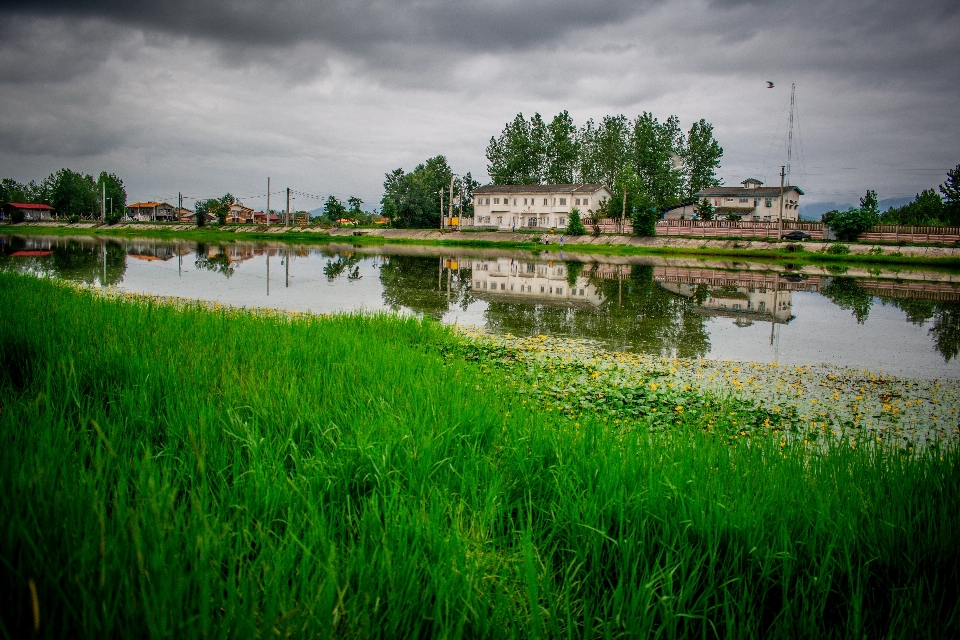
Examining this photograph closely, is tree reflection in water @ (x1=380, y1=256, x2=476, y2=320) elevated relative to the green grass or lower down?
elevated

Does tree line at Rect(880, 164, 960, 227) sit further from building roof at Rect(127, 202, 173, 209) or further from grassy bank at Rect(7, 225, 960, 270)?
building roof at Rect(127, 202, 173, 209)

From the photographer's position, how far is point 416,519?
2.46 meters

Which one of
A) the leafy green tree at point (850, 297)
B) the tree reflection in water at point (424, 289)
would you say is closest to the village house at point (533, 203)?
the tree reflection in water at point (424, 289)

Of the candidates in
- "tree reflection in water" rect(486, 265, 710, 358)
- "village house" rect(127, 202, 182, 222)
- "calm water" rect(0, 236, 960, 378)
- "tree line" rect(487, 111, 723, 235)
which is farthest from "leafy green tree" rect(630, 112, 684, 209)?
"village house" rect(127, 202, 182, 222)

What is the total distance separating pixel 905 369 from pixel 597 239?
50968 mm

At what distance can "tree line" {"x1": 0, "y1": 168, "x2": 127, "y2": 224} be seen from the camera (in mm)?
105688

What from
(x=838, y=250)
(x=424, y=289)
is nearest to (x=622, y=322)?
(x=424, y=289)

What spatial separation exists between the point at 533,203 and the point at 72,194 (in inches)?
3542

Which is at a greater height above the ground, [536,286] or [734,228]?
[734,228]

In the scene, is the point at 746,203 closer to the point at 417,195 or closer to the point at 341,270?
the point at 417,195

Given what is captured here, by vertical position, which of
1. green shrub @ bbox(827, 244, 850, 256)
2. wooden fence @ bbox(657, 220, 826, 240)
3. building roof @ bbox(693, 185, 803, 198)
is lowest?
green shrub @ bbox(827, 244, 850, 256)

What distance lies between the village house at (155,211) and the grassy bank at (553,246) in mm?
47311

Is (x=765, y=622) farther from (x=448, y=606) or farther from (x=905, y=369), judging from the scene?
(x=905, y=369)

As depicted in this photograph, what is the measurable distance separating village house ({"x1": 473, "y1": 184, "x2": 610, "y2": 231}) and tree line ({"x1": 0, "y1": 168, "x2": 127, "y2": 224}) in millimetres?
63667
